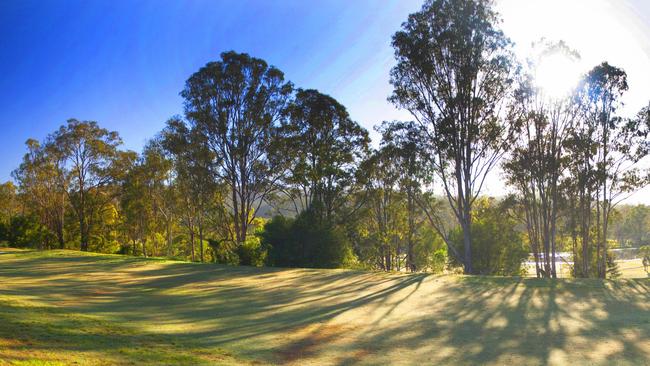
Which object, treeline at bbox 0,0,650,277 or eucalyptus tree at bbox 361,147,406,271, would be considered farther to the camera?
eucalyptus tree at bbox 361,147,406,271

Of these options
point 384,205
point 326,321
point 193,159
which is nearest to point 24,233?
point 193,159

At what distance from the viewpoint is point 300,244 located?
83.3 ft

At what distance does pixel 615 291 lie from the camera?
13.1 metres

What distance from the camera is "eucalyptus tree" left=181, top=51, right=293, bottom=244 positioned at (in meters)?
30.5

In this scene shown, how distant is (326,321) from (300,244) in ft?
51.9

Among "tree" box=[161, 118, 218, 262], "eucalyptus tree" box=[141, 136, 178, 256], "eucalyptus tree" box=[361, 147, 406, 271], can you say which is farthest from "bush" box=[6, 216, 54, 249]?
"eucalyptus tree" box=[361, 147, 406, 271]

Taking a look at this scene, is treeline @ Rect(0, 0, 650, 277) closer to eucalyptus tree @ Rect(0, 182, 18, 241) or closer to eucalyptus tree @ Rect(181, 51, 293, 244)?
eucalyptus tree @ Rect(181, 51, 293, 244)

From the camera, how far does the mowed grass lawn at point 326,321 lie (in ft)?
21.6

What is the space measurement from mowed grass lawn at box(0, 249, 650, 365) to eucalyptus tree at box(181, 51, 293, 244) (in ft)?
51.3

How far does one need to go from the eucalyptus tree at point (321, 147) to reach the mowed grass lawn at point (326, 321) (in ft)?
46.3

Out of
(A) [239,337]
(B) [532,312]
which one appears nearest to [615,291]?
(B) [532,312]

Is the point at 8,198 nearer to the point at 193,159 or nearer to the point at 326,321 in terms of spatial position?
the point at 193,159

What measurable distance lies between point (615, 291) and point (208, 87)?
27588 millimetres

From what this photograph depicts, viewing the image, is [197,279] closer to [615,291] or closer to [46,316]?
[46,316]
